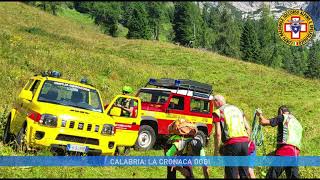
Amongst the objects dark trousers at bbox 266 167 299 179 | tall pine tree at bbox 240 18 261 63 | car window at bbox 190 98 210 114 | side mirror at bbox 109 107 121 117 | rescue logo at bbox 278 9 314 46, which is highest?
rescue logo at bbox 278 9 314 46

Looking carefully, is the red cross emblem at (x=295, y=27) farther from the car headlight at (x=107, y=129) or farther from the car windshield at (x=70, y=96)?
the car headlight at (x=107, y=129)

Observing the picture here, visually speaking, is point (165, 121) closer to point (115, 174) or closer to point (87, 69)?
point (115, 174)

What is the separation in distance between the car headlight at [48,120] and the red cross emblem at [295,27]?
1571 cm

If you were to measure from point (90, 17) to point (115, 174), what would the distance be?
398ft

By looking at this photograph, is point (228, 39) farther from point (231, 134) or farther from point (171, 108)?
point (231, 134)

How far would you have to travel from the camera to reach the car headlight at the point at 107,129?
396 inches

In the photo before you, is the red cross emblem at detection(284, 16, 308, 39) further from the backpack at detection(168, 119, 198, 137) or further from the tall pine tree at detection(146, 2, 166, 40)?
the tall pine tree at detection(146, 2, 166, 40)

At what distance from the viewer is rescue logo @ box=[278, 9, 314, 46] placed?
69.2 feet

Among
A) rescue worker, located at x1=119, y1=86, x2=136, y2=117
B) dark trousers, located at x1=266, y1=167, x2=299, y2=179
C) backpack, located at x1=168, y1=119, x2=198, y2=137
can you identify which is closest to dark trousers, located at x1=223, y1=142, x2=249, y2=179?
backpack, located at x1=168, y1=119, x2=198, y2=137

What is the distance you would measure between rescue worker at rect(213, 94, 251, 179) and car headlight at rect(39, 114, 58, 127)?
4099 mm

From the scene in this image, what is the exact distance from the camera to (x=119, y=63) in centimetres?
3008

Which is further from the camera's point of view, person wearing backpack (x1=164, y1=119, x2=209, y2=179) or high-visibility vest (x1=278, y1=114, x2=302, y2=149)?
high-visibility vest (x1=278, y1=114, x2=302, y2=149)

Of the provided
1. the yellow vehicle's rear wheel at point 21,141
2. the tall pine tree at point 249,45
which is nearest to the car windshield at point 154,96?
the yellow vehicle's rear wheel at point 21,141

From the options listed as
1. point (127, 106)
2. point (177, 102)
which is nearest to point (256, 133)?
point (177, 102)
